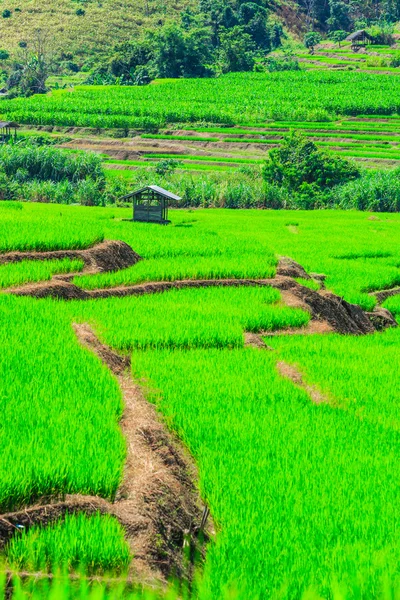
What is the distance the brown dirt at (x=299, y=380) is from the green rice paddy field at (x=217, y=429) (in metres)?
0.07

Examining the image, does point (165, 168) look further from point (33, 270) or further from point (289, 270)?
point (33, 270)

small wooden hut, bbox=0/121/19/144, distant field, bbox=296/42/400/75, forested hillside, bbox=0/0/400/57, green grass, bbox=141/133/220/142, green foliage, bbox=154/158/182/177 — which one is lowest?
green foliage, bbox=154/158/182/177

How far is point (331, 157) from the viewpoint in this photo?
43844mm

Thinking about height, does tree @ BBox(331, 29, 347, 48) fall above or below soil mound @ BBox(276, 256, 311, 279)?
above

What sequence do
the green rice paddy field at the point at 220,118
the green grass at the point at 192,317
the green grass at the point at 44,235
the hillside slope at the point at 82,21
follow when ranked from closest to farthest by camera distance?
the green grass at the point at 192,317 → the green grass at the point at 44,235 → the green rice paddy field at the point at 220,118 → the hillside slope at the point at 82,21

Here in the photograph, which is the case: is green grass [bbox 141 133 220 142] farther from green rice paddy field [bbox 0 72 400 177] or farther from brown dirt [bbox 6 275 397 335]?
brown dirt [bbox 6 275 397 335]

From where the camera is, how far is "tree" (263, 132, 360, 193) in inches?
1702

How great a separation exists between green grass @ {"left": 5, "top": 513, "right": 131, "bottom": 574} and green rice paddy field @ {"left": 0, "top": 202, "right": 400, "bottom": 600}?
0.01m

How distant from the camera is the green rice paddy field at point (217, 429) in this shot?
493 cm

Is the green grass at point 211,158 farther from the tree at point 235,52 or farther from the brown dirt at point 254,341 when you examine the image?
the tree at point 235,52

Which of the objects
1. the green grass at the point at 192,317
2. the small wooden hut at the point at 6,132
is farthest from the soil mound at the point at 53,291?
the small wooden hut at the point at 6,132

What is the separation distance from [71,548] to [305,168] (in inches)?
1555

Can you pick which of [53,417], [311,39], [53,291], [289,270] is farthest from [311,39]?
[53,417]

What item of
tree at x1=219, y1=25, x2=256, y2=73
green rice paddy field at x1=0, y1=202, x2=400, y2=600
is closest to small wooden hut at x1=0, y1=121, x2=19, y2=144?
green rice paddy field at x1=0, y1=202, x2=400, y2=600
